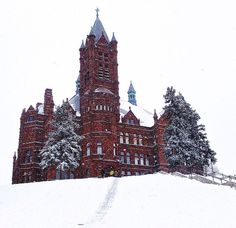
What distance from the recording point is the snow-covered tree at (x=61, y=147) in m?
46.2

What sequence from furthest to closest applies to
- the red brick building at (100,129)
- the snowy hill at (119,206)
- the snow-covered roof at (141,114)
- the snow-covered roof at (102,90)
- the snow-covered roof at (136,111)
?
the snow-covered roof at (141,114) → the snow-covered roof at (136,111) → the snow-covered roof at (102,90) → the red brick building at (100,129) → the snowy hill at (119,206)

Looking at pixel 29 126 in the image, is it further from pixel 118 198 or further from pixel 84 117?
pixel 118 198

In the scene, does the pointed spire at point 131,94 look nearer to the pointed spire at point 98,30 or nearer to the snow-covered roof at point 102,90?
the pointed spire at point 98,30

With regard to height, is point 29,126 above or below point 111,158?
above

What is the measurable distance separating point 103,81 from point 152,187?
1361 inches

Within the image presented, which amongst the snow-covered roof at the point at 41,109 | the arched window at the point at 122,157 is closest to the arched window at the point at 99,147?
the arched window at the point at 122,157

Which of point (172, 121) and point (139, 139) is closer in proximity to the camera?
point (172, 121)

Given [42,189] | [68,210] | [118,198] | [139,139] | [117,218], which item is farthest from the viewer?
[139,139]

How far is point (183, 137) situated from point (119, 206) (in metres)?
23.8

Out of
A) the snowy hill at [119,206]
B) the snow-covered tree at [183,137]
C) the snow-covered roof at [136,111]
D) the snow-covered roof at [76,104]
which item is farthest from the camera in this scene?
the snow-covered roof at [136,111]

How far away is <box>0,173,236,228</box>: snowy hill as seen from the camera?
19203mm

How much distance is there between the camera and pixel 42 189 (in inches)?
1319

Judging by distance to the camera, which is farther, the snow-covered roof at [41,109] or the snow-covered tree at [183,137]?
the snow-covered roof at [41,109]

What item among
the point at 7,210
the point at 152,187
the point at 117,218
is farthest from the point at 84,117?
the point at 117,218
